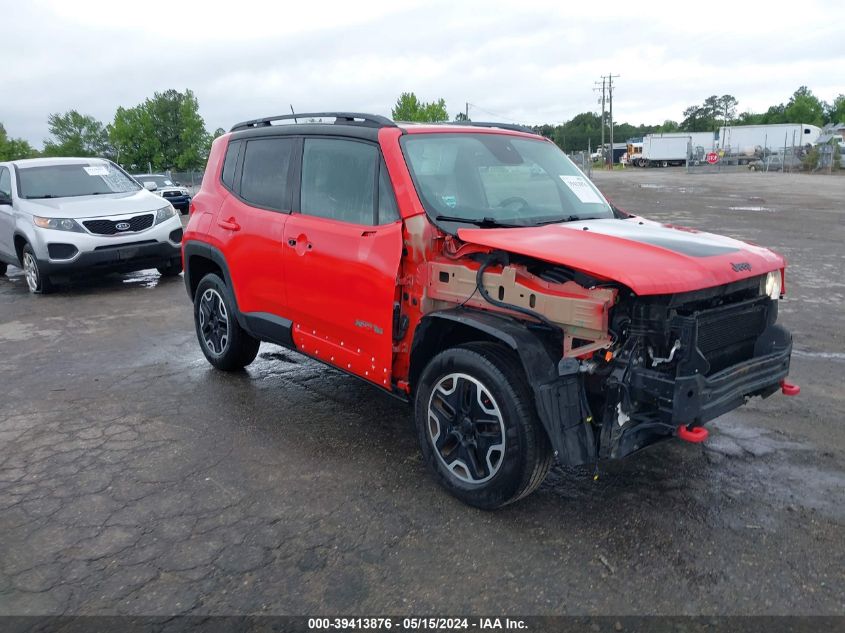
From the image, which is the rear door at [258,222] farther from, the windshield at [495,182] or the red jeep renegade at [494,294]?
the windshield at [495,182]

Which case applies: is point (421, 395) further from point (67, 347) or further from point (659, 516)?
point (67, 347)

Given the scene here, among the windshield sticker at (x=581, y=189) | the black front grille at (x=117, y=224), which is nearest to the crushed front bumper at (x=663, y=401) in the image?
the windshield sticker at (x=581, y=189)

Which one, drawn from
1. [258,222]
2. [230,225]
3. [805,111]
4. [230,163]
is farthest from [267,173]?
[805,111]

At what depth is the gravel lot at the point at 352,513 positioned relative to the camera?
2961 mm

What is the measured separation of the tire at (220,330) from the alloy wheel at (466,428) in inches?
94.0

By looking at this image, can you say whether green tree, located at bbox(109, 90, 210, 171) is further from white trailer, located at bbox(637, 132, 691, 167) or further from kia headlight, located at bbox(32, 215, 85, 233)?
kia headlight, located at bbox(32, 215, 85, 233)

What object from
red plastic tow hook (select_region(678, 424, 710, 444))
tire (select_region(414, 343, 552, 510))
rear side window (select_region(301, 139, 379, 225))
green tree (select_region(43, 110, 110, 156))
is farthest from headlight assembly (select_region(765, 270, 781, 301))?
green tree (select_region(43, 110, 110, 156))

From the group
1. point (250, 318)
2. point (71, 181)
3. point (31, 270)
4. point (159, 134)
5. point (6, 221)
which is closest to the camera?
point (250, 318)

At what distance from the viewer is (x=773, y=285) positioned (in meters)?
3.71

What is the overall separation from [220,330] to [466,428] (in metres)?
3.00

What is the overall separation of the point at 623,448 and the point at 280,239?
2.68 meters

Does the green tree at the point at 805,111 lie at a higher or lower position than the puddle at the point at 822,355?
higher

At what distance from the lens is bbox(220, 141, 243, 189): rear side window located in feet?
17.8

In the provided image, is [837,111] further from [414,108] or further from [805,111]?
[414,108]
